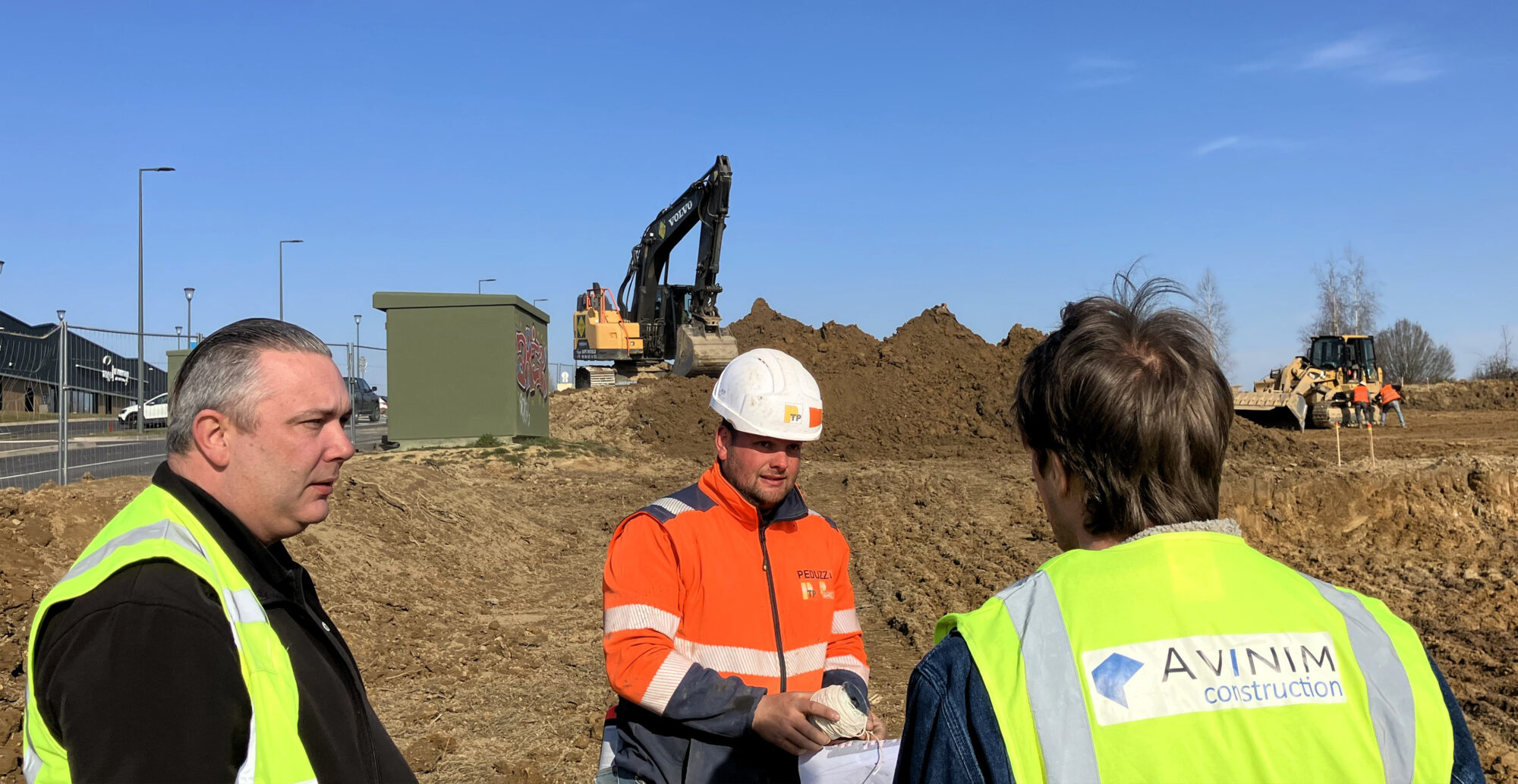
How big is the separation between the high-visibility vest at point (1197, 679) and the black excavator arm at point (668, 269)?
24200 millimetres

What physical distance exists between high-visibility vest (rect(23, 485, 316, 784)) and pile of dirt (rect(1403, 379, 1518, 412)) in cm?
4294

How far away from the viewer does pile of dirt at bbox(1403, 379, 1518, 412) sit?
121 feet

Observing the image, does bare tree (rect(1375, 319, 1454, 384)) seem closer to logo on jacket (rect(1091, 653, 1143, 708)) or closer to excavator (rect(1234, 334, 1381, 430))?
excavator (rect(1234, 334, 1381, 430))

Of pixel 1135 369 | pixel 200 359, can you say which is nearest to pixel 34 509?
pixel 200 359

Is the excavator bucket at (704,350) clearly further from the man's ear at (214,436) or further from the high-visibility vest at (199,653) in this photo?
the high-visibility vest at (199,653)

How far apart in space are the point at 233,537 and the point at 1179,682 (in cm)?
171

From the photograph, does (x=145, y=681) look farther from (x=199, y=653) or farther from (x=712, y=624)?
(x=712, y=624)

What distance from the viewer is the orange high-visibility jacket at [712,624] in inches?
108

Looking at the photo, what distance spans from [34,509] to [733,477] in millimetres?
7084

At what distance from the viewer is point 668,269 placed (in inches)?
1160

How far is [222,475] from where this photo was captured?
207 cm

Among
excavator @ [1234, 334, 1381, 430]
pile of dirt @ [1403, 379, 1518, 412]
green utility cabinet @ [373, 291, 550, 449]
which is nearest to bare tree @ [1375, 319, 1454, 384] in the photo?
pile of dirt @ [1403, 379, 1518, 412]

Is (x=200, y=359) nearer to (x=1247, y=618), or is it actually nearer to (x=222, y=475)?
(x=222, y=475)

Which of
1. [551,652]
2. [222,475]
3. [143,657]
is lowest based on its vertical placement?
[551,652]
